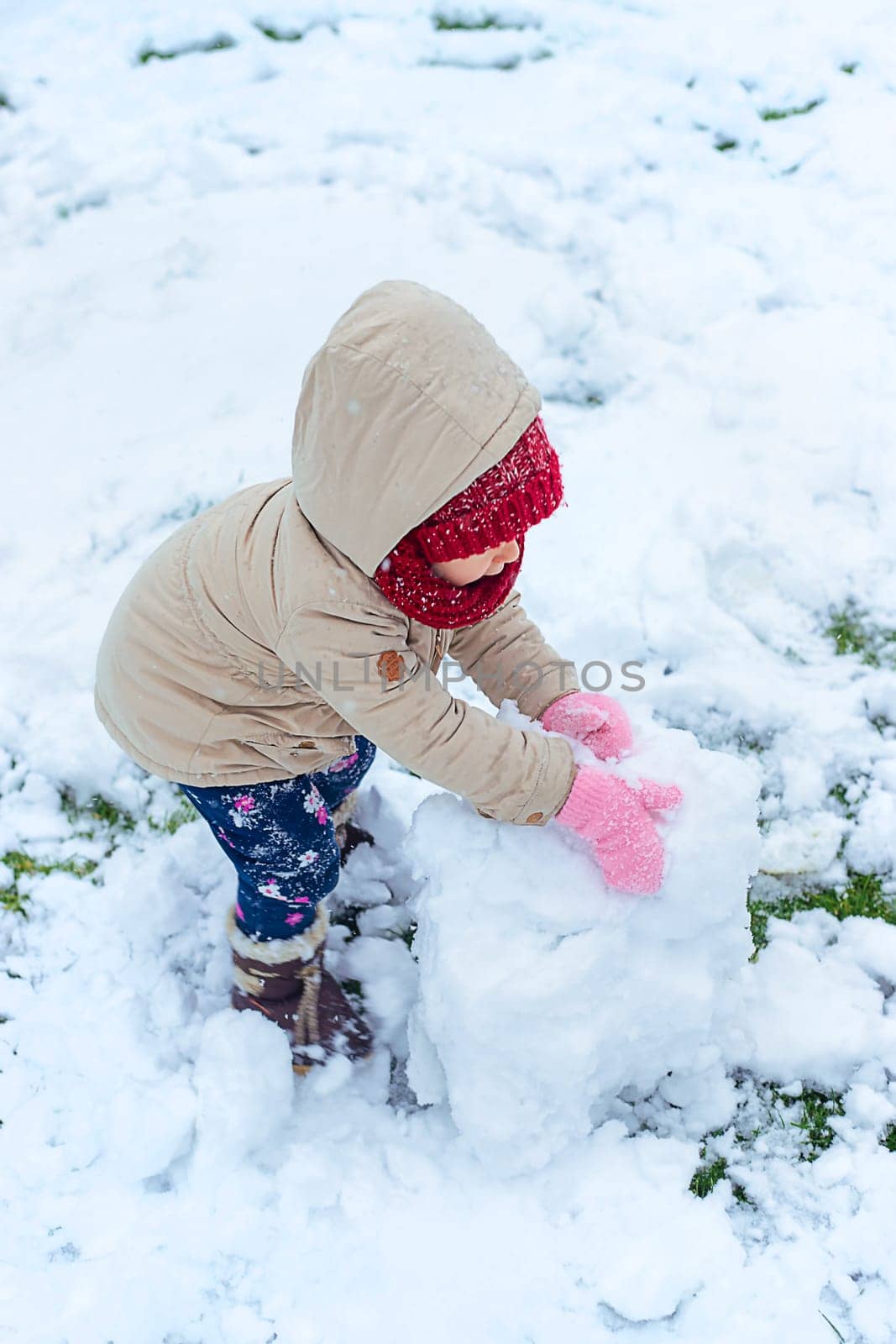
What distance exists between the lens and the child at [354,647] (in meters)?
1.10

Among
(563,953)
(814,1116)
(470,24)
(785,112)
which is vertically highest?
(470,24)

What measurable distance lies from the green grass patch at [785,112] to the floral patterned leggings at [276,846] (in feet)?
9.41

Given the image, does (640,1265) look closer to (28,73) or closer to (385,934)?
(385,934)

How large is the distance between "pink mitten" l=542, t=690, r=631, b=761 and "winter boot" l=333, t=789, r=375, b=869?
0.50 m

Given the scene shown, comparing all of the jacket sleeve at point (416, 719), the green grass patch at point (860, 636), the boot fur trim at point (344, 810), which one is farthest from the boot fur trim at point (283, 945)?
the green grass patch at point (860, 636)

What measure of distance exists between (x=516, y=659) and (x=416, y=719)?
0.36 meters

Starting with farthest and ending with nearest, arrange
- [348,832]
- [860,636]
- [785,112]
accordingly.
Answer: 1. [785,112]
2. [860,636]
3. [348,832]

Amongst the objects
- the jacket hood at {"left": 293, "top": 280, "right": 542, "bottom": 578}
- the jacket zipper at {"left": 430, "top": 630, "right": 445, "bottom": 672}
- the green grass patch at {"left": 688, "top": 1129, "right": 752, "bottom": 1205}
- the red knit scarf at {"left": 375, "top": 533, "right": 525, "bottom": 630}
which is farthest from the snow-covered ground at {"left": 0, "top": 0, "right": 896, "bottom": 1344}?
the jacket hood at {"left": 293, "top": 280, "right": 542, "bottom": 578}

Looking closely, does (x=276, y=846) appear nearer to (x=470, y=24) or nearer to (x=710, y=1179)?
(x=710, y=1179)

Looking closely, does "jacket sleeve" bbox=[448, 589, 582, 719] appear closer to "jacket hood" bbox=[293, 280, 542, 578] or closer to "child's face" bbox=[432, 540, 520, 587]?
"child's face" bbox=[432, 540, 520, 587]

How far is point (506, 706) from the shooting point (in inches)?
63.0

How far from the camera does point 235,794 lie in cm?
152

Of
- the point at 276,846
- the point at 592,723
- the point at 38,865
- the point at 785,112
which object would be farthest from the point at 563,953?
the point at 785,112

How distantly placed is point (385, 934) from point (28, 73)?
10.8 ft
